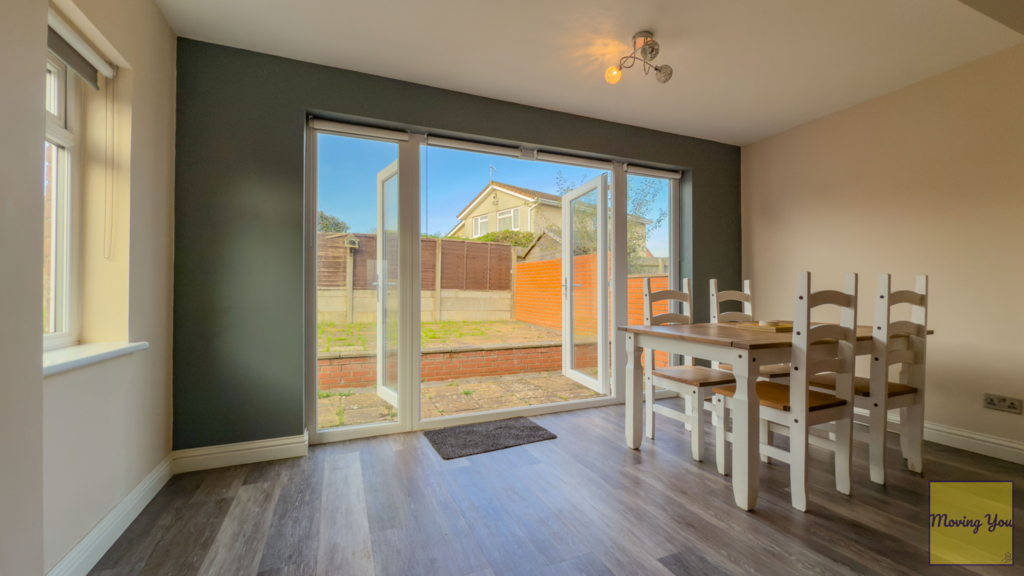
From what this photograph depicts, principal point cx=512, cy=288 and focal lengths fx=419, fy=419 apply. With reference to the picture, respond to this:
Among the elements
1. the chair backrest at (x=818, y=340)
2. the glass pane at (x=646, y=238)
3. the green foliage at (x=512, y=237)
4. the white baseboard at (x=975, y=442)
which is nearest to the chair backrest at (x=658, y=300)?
the glass pane at (x=646, y=238)

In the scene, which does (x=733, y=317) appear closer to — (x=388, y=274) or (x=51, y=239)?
(x=388, y=274)

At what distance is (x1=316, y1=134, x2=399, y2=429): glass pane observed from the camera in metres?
2.73

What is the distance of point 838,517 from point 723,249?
8.69 feet

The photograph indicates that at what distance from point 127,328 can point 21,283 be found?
32.6 inches

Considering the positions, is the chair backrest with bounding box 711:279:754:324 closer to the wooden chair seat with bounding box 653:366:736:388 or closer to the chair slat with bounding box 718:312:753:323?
the chair slat with bounding box 718:312:753:323

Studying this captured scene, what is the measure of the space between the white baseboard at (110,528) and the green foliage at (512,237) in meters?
5.68

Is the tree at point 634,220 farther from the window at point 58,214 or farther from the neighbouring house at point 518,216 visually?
the window at point 58,214

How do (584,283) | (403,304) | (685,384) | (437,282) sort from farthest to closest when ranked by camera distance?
(437,282)
(584,283)
(403,304)
(685,384)

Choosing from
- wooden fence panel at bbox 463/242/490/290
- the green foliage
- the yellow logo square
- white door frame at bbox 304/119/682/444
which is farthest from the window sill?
the green foliage

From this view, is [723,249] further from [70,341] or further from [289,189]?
[70,341]

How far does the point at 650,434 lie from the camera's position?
2770 mm

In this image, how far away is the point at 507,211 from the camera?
783 cm

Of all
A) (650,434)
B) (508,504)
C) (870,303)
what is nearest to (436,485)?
(508,504)

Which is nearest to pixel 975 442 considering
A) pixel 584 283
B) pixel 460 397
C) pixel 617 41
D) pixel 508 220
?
pixel 584 283
